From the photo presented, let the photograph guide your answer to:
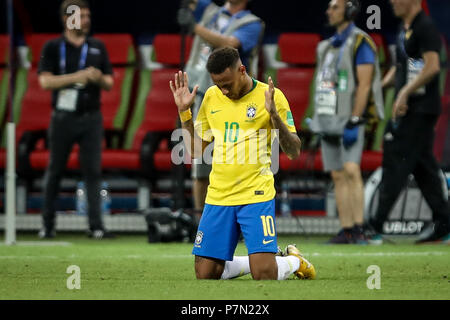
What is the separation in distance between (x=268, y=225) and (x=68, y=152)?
13.4 feet

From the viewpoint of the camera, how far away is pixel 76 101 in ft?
31.3

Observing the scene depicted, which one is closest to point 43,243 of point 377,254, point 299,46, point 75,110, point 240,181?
point 75,110

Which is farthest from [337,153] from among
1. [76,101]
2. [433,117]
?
[76,101]

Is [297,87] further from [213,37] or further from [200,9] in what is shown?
[213,37]

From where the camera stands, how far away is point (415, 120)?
8711 millimetres

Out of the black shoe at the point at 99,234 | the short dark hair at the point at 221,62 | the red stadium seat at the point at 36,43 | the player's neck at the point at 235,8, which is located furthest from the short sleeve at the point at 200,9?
the red stadium seat at the point at 36,43

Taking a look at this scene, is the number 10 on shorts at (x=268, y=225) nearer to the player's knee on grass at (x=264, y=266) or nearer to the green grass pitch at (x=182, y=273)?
the player's knee on grass at (x=264, y=266)

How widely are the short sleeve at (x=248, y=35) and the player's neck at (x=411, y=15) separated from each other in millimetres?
1188

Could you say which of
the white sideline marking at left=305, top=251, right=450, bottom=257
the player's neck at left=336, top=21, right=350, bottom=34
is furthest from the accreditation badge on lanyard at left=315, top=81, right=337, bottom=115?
the white sideline marking at left=305, top=251, right=450, bottom=257

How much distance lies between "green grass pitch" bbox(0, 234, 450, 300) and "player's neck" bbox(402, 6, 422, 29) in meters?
1.81

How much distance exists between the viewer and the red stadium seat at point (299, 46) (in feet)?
38.0

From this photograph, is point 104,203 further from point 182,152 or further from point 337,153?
point 337,153

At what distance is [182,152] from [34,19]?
364cm
